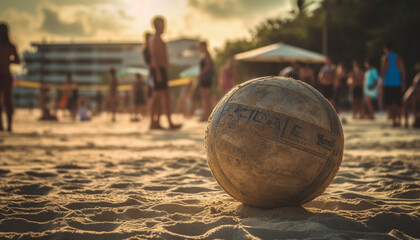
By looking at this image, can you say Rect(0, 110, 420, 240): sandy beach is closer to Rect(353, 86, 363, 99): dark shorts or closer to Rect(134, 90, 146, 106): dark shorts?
Rect(353, 86, 363, 99): dark shorts

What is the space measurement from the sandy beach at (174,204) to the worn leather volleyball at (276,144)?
0.18 metres

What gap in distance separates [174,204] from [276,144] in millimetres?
915

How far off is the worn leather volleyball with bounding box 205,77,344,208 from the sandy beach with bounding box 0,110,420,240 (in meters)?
0.18

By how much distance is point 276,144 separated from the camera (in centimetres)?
244

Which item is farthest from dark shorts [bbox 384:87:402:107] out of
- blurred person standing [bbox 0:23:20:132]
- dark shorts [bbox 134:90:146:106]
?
dark shorts [bbox 134:90:146:106]

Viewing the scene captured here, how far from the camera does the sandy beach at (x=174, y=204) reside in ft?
7.38

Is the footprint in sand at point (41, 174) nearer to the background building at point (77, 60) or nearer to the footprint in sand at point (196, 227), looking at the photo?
the footprint in sand at point (196, 227)

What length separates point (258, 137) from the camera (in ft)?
8.13

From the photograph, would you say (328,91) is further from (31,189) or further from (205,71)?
(31,189)

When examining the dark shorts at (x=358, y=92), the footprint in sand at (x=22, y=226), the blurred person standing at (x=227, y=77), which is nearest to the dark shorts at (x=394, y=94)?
the dark shorts at (x=358, y=92)

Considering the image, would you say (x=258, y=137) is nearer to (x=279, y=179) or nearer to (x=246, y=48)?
(x=279, y=179)

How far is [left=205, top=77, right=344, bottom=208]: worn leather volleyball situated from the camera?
8.08ft

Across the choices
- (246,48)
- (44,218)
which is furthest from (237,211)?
(246,48)

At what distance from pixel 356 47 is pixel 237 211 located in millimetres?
29861
